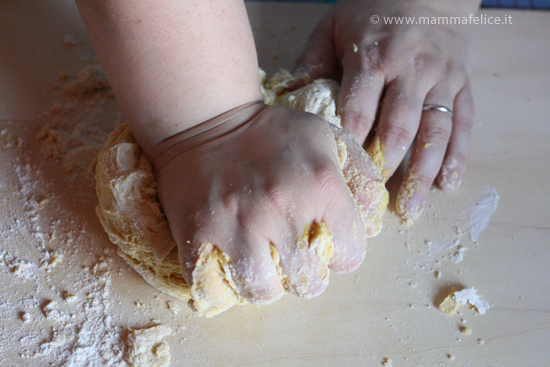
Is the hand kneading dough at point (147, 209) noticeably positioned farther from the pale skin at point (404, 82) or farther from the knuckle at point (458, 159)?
the knuckle at point (458, 159)

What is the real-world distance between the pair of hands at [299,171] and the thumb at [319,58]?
0.06 meters

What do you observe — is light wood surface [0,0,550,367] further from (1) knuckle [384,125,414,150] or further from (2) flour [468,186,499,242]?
(1) knuckle [384,125,414,150]

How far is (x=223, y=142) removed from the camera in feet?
2.01

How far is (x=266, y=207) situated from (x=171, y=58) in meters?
0.25


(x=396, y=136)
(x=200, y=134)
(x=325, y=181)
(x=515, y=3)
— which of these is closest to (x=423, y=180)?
(x=396, y=136)

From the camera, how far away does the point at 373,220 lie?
2.16ft

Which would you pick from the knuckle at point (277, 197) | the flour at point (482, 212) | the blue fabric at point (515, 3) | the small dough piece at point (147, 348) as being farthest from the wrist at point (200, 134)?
the blue fabric at point (515, 3)

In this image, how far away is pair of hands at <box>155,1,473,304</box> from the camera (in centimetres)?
54

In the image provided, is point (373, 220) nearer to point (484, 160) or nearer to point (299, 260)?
point (299, 260)

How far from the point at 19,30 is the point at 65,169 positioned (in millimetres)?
449

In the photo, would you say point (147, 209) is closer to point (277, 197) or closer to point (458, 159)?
point (277, 197)

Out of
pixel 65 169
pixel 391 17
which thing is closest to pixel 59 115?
pixel 65 169

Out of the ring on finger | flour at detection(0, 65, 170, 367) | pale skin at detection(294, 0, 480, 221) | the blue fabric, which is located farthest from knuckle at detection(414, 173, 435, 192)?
the blue fabric

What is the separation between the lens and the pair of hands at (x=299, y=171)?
54cm
